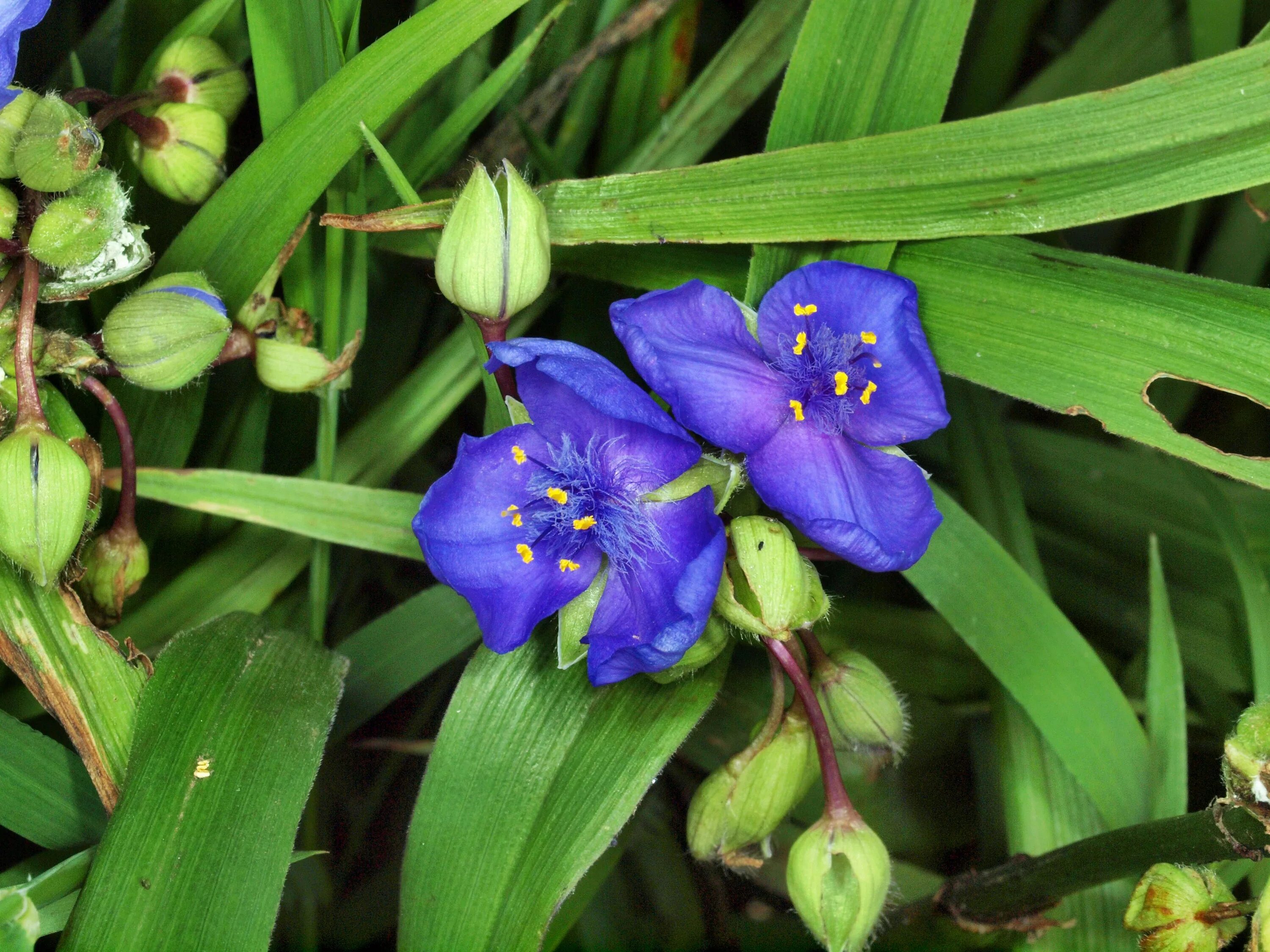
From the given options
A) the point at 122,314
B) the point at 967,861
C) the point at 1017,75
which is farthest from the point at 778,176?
the point at 967,861

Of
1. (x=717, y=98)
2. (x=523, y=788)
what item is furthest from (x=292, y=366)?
(x=717, y=98)

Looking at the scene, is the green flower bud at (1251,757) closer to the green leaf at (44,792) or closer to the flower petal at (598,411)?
the flower petal at (598,411)

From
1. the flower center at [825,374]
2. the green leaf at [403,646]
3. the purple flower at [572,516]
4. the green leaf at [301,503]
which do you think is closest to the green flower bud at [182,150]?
the green leaf at [301,503]

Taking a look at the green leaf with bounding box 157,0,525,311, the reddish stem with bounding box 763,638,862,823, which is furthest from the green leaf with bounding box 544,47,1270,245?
the reddish stem with bounding box 763,638,862,823

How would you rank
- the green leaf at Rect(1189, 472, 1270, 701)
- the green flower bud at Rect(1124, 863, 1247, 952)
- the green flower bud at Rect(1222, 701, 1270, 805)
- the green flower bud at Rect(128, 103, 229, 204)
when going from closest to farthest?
1. the green flower bud at Rect(1222, 701, 1270, 805)
2. the green flower bud at Rect(1124, 863, 1247, 952)
3. the green flower bud at Rect(128, 103, 229, 204)
4. the green leaf at Rect(1189, 472, 1270, 701)

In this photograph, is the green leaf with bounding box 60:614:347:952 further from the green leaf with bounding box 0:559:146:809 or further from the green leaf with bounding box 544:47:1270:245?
the green leaf with bounding box 544:47:1270:245

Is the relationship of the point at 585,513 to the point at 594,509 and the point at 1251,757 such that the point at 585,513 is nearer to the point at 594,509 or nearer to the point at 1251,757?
the point at 594,509

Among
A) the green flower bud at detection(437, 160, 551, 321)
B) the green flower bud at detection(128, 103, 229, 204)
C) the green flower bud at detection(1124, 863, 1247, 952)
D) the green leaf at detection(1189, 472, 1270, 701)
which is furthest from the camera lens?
the green leaf at detection(1189, 472, 1270, 701)

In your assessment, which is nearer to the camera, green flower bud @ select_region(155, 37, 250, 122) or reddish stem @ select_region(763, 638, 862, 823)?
reddish stem @ select_region(763, 638, 862, 823)
